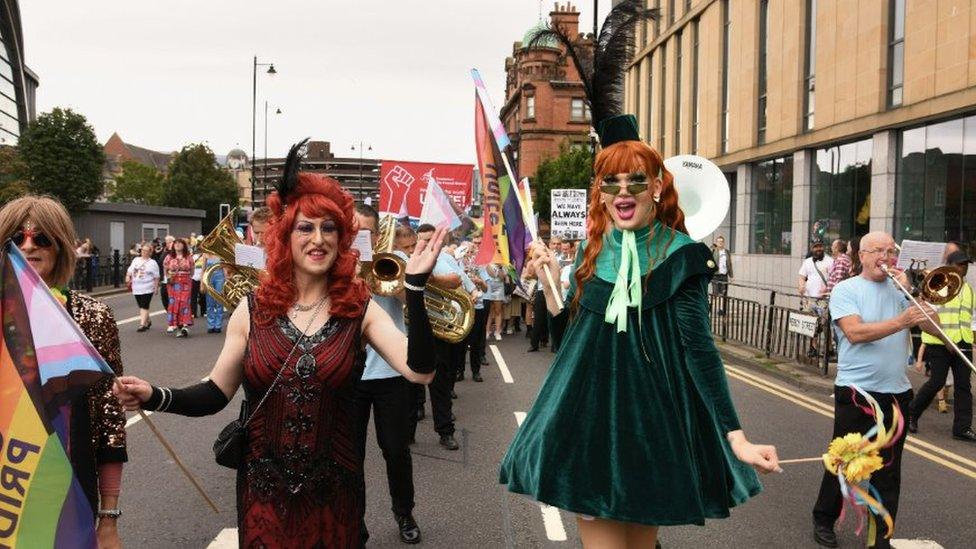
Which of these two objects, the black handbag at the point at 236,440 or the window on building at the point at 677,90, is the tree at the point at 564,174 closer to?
the window on building at the point at 677,90

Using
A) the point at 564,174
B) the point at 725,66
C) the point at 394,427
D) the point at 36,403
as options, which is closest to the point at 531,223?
the point at 394,427

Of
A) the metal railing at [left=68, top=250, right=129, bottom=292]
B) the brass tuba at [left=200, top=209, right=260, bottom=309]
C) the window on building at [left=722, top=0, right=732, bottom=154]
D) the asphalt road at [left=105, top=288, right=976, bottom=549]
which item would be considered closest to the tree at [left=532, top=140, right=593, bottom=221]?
the window on building at [left=722, top=0, right=732, bottom=154]

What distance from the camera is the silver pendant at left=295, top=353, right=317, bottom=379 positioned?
2.75 metres

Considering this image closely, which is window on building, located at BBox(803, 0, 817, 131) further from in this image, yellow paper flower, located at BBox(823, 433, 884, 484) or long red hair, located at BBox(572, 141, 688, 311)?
long red hair, located at BBox(572, 141, 688, 311)

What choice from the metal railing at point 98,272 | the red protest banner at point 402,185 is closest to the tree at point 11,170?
the metal railing at point 98,272

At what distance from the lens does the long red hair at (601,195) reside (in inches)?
121

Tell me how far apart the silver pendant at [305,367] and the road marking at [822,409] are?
5905 millimetres

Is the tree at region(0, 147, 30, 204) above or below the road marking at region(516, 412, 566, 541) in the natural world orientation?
above

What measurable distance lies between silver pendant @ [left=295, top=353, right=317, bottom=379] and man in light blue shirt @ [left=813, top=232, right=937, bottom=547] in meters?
3.36

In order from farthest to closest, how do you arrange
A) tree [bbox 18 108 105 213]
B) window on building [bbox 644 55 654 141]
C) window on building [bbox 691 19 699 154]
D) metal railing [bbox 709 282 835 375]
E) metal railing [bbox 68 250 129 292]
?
window on building [bbox 644 55 654 141] < tree [bbox 18 108 105 213] < window on building [bbox 691 19 699 154] < metal railing [bbox 68 250 129 292] < metal railing [bbox 709 282 835 375]

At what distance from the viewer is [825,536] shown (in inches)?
192

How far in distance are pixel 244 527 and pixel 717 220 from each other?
219 centimetres

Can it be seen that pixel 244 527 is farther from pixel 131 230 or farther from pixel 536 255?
pixel 131 230

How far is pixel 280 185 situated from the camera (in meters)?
2.88
